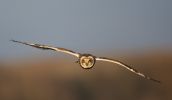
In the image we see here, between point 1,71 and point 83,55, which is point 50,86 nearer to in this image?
point 1,71

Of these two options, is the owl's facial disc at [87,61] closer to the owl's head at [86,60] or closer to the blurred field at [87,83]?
the owl's head at [86,60]

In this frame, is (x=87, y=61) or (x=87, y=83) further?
(x=87, y=83)

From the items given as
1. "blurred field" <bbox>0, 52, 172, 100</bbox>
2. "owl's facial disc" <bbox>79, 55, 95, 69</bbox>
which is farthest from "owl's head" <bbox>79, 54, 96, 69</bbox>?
"blurred field" <bbox>0, 52, 172, 100</bbox>

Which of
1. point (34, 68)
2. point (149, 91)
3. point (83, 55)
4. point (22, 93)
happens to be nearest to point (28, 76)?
point (34, 68)

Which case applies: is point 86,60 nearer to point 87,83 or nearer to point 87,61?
point 87,61

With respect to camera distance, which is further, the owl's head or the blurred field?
the blurred field

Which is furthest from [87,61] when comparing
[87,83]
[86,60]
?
[87,83]

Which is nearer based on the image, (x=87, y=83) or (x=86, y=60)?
(x=86, y=60)

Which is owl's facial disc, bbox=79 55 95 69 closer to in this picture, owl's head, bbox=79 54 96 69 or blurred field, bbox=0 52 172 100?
owl's head, bbox=79 54 96 69
